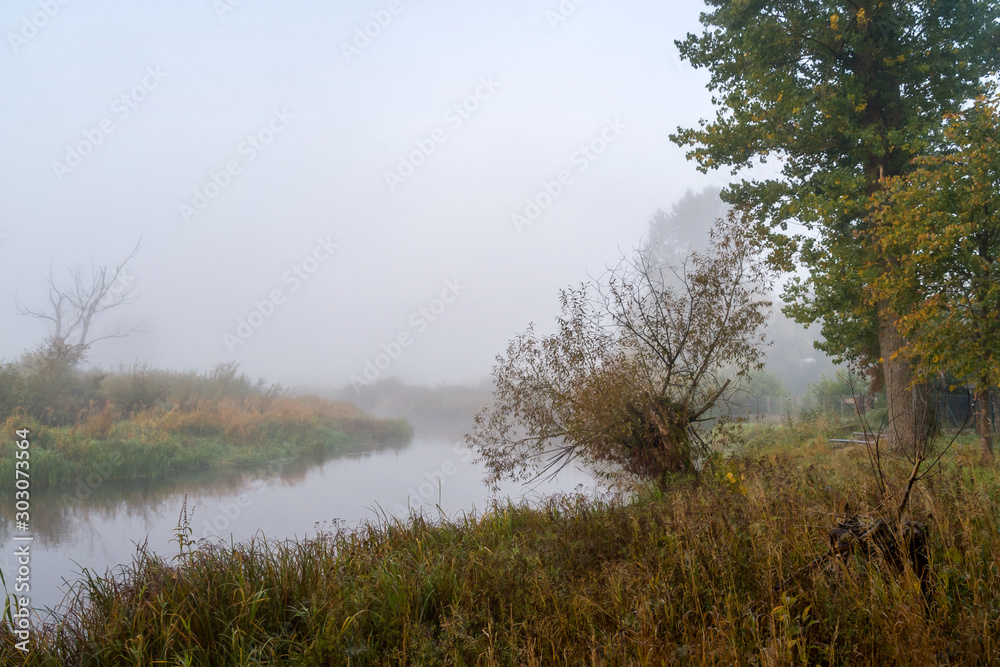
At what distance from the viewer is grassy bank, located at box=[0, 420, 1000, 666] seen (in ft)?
9.93

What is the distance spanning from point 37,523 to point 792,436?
642 inches

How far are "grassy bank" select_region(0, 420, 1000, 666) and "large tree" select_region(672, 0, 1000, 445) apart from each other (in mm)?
5907

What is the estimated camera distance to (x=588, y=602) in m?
3.79

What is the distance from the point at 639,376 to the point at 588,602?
17.1 feet

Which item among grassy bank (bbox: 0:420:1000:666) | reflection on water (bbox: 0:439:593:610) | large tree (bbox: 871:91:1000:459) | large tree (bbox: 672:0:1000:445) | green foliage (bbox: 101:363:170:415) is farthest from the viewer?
green foliage (bbox: 101:363:170:415)

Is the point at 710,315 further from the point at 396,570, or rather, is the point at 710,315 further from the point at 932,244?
the point at 396,570

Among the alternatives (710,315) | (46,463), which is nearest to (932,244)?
(710,315)

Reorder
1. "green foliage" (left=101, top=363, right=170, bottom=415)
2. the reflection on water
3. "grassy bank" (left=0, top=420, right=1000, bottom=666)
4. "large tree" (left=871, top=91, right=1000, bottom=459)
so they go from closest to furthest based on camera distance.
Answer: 1. "grassy bank" (left=0, top=420, right=1000, bottom=666)
2. the reflection on water
3. "large tree" (left=871, top=91, right=1000, bottom=459)
4. "green foliage" (left=101, top=363, right=170, bottom=415)

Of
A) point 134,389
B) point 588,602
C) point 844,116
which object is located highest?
point 844,116

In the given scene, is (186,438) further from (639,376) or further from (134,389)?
(639,376)

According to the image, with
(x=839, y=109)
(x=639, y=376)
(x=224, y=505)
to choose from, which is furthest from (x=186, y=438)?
(x=839, y=109)

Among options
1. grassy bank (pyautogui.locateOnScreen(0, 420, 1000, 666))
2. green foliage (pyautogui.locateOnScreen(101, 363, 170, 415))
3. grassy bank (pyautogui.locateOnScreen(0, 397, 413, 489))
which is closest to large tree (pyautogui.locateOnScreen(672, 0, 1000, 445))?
grassy bank (pyautogui.locateOnScreen(0, 420, 1000, 666))

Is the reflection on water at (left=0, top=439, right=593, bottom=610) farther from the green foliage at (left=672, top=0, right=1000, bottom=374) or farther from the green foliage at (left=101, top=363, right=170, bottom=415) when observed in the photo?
the green foliage at (left=672, top=0, right=1000, bottom=374)

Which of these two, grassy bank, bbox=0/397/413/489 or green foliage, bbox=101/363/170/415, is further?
green foliage, bbox=101/363/170/415
